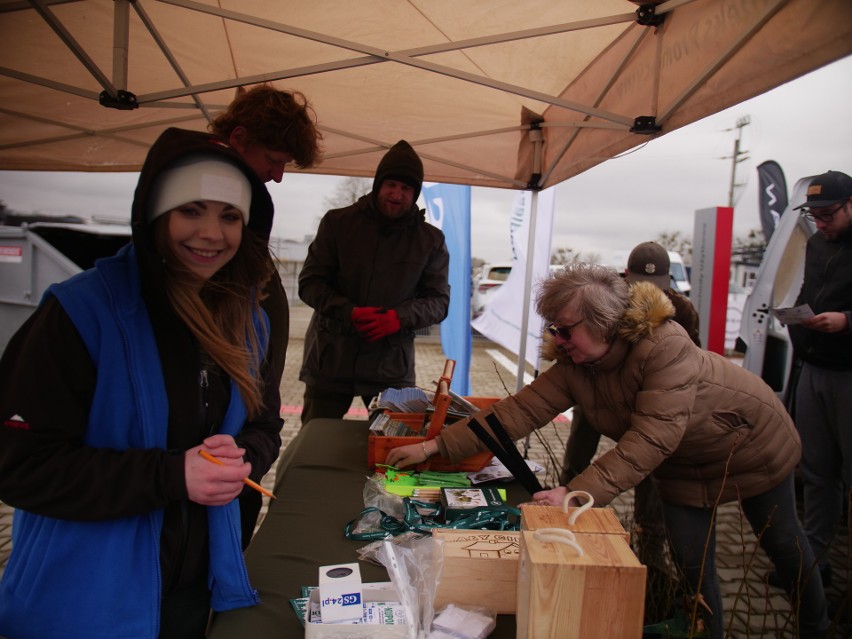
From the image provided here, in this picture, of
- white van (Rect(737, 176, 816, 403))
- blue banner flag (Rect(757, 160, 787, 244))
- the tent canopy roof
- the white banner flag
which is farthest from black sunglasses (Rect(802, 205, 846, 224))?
blue banner flag (Rect(757, 160, 787, 244))

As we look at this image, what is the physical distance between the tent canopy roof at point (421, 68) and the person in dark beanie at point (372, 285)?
1.98 feet

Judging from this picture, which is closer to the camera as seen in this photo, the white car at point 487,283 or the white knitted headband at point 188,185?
the white knitted headband at point 188,185

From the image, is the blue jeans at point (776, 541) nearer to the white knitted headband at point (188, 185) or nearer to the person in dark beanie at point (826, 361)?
the person in dark beanie at point (826, 361)

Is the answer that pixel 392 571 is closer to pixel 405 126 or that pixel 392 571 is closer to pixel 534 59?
pixel 534 59

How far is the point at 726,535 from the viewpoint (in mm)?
3295

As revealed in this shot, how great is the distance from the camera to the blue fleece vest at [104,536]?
0.94 m

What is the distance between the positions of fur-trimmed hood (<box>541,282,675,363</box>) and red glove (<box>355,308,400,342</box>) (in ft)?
3.97

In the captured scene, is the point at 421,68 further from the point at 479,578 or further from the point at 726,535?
the point at 726,535

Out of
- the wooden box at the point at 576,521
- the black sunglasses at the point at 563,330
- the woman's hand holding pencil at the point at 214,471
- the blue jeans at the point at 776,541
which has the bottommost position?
the blue jeans at the point at 776,541

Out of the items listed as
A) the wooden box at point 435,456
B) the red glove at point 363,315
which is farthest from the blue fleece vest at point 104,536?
the red glove at point 363,315

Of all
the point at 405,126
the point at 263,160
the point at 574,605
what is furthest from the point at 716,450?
the point at 405,126

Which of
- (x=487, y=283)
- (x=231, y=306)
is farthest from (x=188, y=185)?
(x=487, y=283)

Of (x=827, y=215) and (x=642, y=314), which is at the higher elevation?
(x=827, y=215)

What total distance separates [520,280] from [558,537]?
512cm
